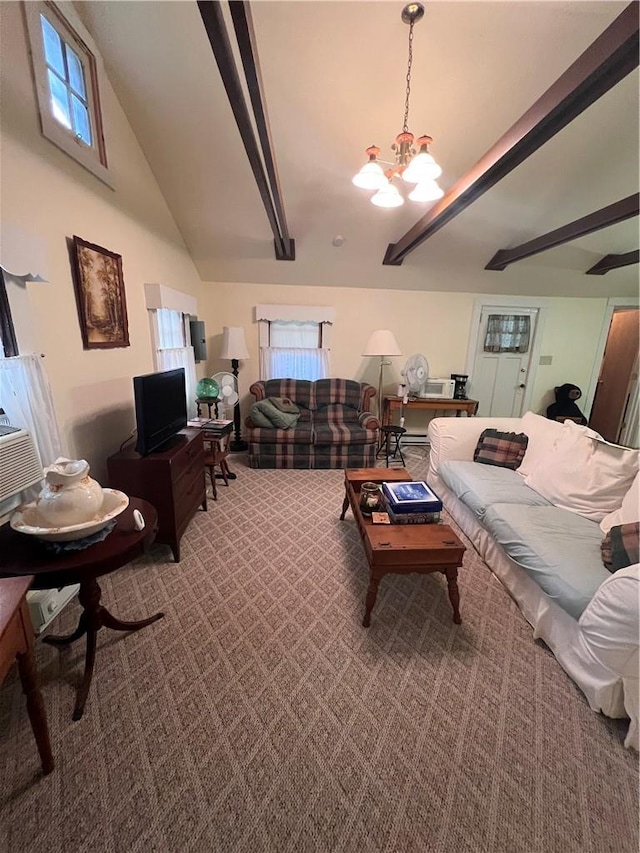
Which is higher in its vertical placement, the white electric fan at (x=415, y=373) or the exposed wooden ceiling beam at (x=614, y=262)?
the exposed wooden ceiling beam at (x=614, y=262)

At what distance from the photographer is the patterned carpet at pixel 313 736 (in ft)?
3.23

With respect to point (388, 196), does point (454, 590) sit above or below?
below

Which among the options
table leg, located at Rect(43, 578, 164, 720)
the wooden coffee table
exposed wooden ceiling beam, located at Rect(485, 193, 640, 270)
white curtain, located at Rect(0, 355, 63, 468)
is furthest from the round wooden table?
exposed wooden ceiling beam, located at Rect(485, 193, 640, 270)

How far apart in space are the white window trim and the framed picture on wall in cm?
45

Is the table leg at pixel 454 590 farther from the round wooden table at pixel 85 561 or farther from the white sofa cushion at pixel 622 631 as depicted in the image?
the round wooden table at pixel 85 561

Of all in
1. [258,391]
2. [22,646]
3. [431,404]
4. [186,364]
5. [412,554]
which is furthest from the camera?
[431,404]

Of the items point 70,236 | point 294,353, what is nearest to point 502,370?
point 294,353

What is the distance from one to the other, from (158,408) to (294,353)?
274 cm

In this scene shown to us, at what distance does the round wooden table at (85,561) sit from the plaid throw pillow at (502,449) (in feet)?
8.15

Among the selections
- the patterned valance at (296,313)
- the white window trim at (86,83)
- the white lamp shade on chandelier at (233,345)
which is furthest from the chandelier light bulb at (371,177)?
the patterned valance at (296,313)

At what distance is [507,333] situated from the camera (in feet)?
16.1

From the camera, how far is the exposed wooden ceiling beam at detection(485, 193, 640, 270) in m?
2.73

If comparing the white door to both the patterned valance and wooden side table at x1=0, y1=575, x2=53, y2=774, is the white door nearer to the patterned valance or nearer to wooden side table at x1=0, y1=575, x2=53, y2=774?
the patterned valance

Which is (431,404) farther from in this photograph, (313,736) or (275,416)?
(313,736)
